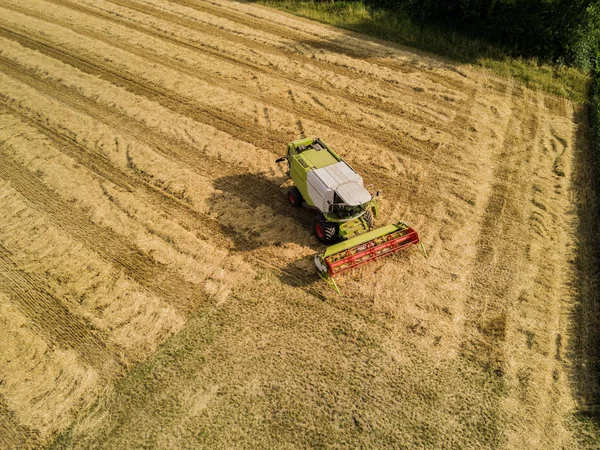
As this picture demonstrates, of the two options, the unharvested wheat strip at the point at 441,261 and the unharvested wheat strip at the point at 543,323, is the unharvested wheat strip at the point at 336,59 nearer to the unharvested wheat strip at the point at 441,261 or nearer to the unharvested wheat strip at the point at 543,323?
the unharvested wheat strip at the point at 441,261

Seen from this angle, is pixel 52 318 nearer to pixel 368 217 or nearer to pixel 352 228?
pixel 352 228

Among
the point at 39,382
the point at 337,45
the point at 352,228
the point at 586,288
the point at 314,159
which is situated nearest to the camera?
the point at 39,382

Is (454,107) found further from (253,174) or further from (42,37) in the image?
(42,37)

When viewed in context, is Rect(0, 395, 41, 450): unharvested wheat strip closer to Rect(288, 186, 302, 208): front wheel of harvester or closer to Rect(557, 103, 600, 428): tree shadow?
Rect(288, 186, 302, 208): front wheel of harvester

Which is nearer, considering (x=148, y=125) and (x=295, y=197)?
(x=295, y=197)

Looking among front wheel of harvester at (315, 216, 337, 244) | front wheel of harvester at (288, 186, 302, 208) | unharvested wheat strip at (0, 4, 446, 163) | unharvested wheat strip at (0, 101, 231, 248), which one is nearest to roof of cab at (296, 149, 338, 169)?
front wheel of harvester at (288, 186, 302, 208)

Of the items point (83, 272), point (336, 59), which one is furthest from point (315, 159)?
point (336, 59)

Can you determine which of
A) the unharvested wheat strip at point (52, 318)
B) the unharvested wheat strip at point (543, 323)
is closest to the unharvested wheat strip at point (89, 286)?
the unharvested wheat strip at point (52, 318)

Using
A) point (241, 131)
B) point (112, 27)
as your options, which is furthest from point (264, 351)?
point (112, 27)
